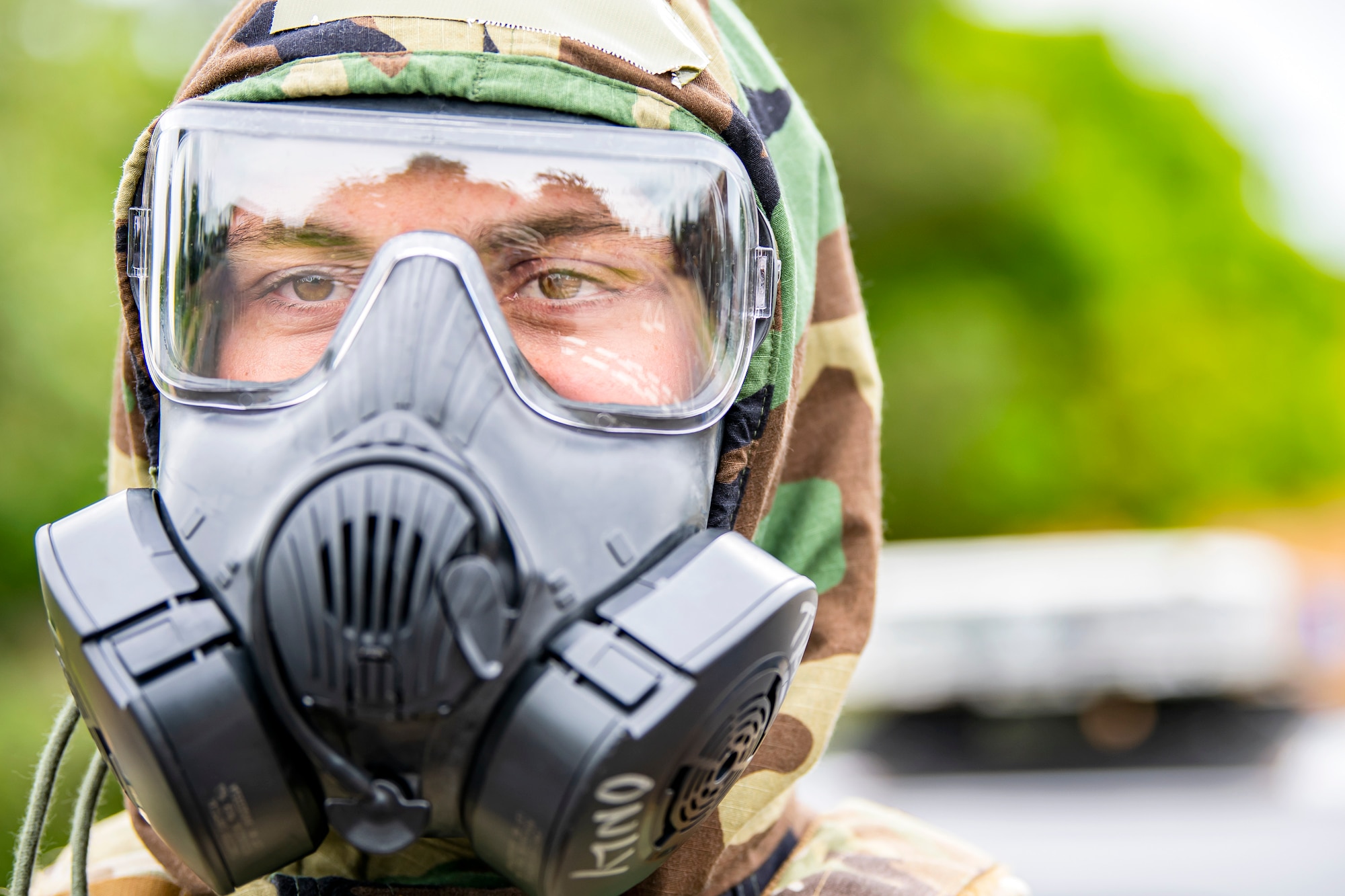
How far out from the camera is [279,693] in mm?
→ 1169

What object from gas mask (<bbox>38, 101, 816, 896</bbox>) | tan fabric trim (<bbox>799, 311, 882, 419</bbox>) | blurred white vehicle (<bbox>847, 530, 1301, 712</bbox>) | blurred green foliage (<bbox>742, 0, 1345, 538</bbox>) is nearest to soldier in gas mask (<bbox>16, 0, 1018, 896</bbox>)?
gas mask (<bbox>38, 101, 816, 896</bbox>)

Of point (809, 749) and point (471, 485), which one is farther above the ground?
point (471, 485)

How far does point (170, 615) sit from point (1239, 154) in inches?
969

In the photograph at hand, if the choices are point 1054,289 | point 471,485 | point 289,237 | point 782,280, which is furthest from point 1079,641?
point 1054,289

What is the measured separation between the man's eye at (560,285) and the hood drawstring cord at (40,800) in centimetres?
80

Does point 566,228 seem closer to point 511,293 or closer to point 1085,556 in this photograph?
point 511,293

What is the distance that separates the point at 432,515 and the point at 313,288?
514 millimetres

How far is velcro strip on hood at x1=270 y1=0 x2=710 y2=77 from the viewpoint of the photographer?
5.04 ft

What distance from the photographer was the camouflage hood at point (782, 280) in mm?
1505

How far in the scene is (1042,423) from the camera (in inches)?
720

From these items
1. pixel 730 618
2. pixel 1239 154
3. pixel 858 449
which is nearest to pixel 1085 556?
pixel 858 449

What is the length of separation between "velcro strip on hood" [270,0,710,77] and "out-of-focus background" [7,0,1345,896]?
4.93 ft

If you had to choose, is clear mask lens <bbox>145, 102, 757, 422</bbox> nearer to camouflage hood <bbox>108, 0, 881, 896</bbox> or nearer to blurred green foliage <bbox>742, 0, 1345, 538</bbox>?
camouflage hood <bbox>108, 0, 881, 896</bbox>

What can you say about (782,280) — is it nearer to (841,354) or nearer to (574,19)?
(841,354)
